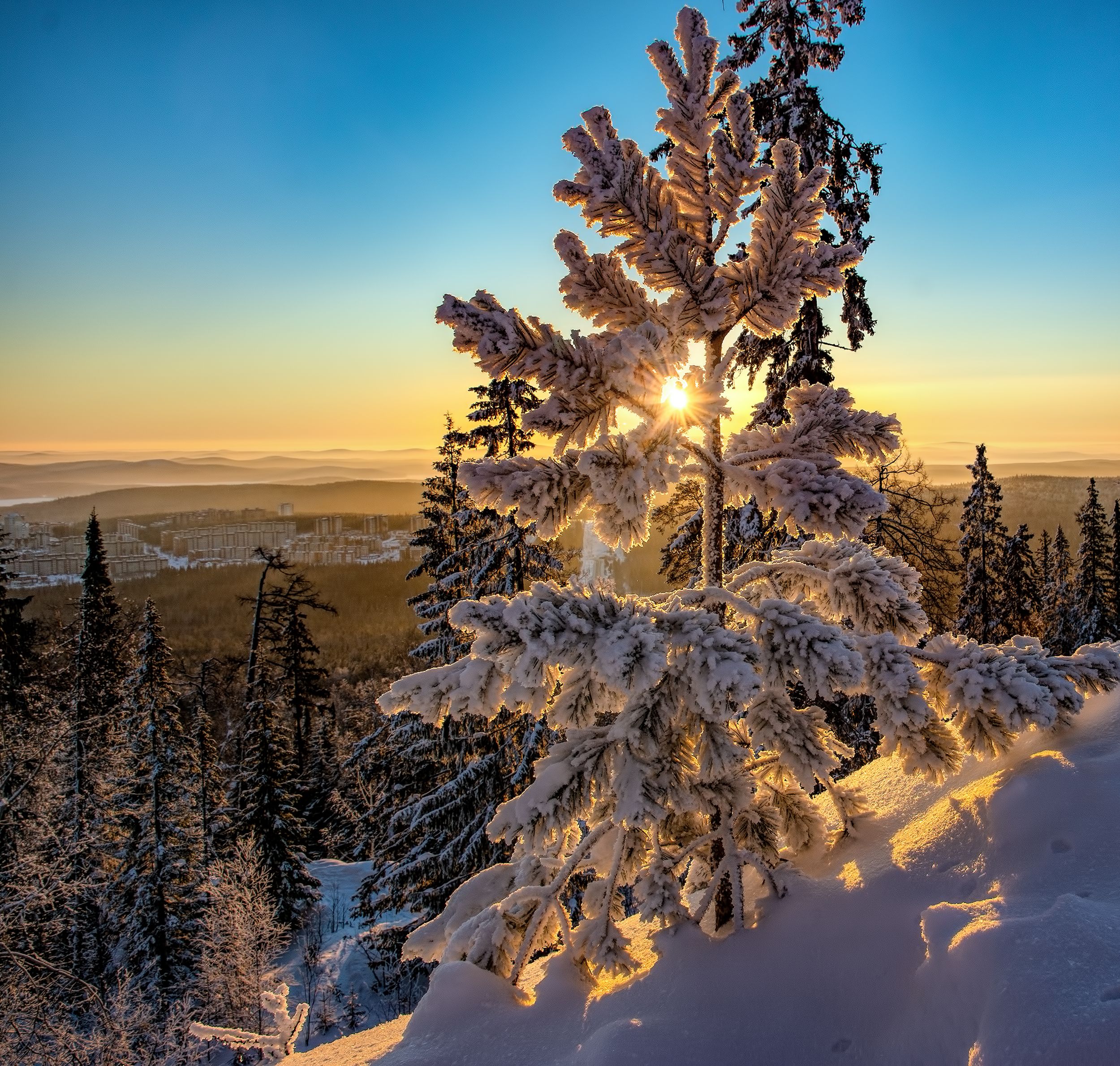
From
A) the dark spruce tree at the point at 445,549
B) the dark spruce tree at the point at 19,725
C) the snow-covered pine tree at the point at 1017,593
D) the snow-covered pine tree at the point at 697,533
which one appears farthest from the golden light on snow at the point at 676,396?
the snow-covered pine tree at the point at 1017,593

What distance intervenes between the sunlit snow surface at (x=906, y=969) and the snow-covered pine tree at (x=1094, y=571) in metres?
30.4

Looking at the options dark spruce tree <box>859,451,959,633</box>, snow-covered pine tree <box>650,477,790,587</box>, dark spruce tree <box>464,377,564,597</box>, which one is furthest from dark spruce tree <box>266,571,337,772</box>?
dark spruce tree <box>859,451,959,633</box>

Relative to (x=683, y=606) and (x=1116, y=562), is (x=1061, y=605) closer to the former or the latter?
(x=1116, y=562)

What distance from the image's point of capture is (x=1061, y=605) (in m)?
31.9

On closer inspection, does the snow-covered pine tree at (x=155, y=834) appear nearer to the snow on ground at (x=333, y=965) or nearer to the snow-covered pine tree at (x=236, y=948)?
the snow-covered pine tree at (x=236, y=948)

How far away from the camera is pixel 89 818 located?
19219mm

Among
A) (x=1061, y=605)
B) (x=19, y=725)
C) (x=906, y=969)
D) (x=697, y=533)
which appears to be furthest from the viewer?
(x=1061, y=605)

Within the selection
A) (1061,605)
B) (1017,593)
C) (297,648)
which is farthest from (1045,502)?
(297,648)

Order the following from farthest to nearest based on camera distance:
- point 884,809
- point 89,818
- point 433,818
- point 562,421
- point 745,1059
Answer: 1. point 89,818
2. point 433,818
3. point 884,809
4. point 562,421
5. point 745,1059

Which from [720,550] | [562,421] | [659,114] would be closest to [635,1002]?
[720,550]

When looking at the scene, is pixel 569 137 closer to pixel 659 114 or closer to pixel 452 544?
pixel 659 114

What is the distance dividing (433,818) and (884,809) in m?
11.8

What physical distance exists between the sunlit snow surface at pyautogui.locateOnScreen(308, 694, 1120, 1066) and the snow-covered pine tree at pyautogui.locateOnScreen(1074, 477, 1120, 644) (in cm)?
3036

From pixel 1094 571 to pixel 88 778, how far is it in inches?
1602
